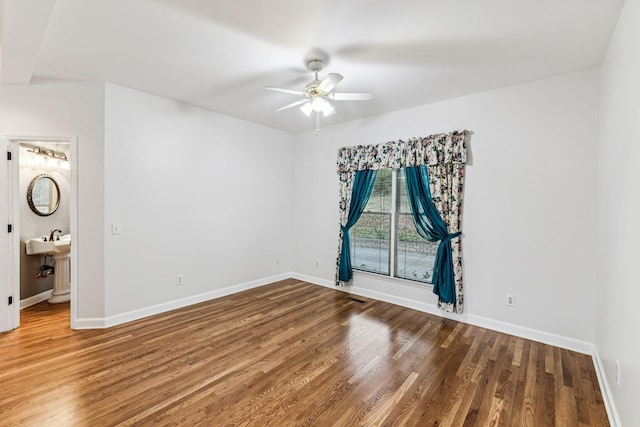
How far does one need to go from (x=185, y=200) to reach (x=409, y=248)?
126 inches

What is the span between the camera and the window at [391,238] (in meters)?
4.07

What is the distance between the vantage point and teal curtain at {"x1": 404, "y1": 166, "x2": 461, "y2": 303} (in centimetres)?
362

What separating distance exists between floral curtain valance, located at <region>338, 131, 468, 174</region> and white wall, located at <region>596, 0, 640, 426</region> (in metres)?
1.30

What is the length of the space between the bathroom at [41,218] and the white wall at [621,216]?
18.8 ft

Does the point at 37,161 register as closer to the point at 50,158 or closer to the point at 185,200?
the point at 50,158

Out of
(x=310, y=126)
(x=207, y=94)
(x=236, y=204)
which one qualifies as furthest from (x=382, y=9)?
(x=236, y=204)

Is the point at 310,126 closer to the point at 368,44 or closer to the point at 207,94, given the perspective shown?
the point at 207,94

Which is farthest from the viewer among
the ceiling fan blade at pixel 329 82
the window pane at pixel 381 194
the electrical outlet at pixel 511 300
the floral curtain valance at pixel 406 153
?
the window pane at pixel 381 194

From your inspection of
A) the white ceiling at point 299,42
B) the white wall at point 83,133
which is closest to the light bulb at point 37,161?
the white wall at point 83,133

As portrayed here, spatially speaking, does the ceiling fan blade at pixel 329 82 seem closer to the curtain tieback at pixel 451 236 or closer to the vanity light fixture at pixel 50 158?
the curtain tieback at pixel 451 236

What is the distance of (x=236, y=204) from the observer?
184 inches

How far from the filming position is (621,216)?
6.26 ft

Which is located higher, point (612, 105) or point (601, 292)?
point (612, 105)

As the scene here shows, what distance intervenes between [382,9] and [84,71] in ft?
9.71
